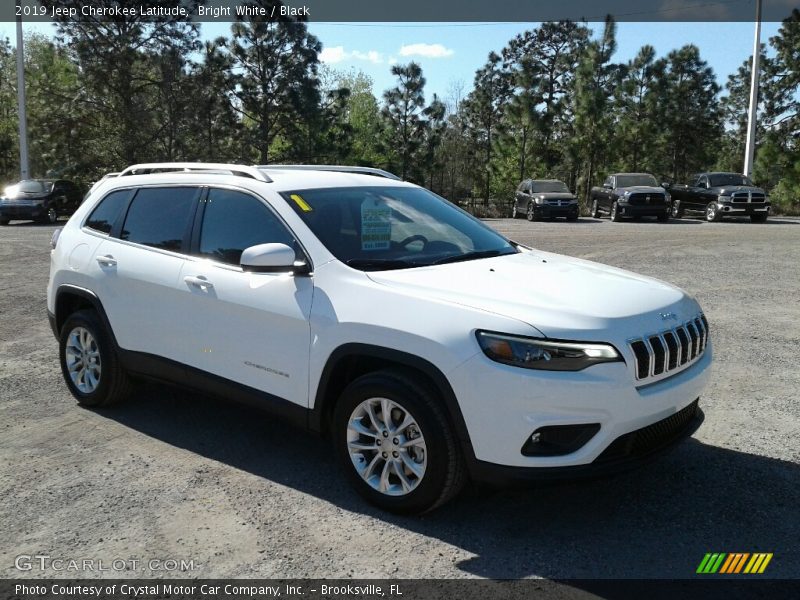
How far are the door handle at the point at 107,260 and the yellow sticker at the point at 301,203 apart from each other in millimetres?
1569

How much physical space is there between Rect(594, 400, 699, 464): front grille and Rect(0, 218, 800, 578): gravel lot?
35 cm

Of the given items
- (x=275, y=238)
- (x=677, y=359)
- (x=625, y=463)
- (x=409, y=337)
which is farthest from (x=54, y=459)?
(x=677, y=359)

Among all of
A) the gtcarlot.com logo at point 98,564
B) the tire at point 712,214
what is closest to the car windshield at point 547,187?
the tire at point 712,214

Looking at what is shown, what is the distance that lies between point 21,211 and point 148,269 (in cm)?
2375

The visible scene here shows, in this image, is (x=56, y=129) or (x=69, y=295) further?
(x=56, y=129)

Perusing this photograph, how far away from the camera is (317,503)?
3900mm

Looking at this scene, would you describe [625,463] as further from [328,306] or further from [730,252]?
[730,252]

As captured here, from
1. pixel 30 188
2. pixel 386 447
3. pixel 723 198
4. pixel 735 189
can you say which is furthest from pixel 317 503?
pixel 735 189

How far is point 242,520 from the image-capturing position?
3684 millimetres

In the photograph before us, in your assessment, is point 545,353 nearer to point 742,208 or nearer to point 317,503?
point 317,503

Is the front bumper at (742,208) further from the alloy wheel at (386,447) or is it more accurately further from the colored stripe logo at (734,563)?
the alloy wheel at (386,447)

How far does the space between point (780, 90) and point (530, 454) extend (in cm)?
5198

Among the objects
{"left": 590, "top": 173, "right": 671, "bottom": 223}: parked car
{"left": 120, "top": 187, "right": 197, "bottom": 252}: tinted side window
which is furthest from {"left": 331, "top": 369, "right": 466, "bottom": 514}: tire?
{"left": 590, "top": 173, "right": 671, "bottom": 223}: parked car

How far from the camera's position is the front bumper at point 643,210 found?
28500 mm
